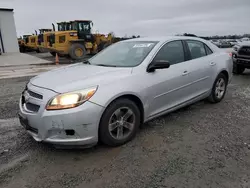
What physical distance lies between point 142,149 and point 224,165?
1039mm

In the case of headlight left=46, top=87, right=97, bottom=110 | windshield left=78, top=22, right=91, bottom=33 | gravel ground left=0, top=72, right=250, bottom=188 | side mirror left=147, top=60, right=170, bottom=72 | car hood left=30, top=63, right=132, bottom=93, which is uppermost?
windshield left=78, top=22, right=91, bottom=33

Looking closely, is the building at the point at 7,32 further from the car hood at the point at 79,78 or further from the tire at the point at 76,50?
the car hood at the point at 79,78

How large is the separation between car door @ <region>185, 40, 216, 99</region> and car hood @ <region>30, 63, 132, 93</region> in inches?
56.6

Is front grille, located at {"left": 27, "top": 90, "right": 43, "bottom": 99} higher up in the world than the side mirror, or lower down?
lower down

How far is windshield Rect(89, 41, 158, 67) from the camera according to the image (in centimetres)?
356

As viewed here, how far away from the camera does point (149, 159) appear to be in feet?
9.31

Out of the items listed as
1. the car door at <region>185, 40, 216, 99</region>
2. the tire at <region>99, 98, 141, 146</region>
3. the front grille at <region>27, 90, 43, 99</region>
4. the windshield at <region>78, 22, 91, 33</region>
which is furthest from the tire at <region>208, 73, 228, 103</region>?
the windshield at <region>78, 22, 91, 33</region>

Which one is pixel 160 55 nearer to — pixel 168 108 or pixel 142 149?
pixel 168 108

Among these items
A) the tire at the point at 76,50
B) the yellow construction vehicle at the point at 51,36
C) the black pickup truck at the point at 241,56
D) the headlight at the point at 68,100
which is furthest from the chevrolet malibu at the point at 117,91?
the yellow construction vehicle at the point at 51,36

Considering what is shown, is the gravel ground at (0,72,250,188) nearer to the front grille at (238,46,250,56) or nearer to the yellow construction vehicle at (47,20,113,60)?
the front grille at (238,46,250,56)

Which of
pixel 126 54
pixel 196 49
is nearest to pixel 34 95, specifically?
pixel 126 54

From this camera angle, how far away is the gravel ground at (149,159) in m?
2.45

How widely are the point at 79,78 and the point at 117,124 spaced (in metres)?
0.82

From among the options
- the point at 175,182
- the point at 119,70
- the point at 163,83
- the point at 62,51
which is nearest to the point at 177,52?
the point at 163,83
